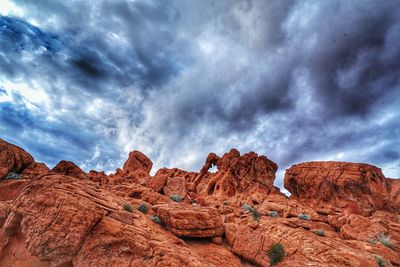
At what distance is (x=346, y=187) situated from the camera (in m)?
41.4

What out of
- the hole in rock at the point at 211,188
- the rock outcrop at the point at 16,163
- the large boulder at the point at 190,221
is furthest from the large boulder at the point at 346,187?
the rock outcrop at the point at 16,163

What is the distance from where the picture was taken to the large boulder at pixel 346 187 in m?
38.8

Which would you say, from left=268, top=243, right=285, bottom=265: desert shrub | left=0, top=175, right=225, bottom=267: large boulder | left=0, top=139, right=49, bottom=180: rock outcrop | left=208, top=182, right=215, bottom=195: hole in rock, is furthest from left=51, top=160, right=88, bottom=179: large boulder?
left=208, top=182, right=215, bottom=195: hole in rock

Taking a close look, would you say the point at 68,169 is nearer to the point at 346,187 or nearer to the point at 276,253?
the point at 276,253

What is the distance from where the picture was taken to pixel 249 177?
A: 46906mm

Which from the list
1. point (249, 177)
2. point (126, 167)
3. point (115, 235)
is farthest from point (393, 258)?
point (126, 167)

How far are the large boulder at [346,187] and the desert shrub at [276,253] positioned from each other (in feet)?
108

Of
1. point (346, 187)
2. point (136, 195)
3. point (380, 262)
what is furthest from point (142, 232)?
point (346, 187)

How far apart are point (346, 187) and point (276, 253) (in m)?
39.3

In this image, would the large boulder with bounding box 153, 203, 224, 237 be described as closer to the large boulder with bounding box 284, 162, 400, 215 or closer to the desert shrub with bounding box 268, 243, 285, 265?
the desert shrub with bounding box 268, 243, 285, 265

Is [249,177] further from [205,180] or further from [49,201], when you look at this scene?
[49,201]

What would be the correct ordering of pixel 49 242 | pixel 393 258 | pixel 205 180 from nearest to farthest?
pixel 49 242, pixel 393 258, pixel 205 180

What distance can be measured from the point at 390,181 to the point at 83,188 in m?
55.3

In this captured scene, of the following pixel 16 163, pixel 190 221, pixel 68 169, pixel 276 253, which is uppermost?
pixel 68 169
